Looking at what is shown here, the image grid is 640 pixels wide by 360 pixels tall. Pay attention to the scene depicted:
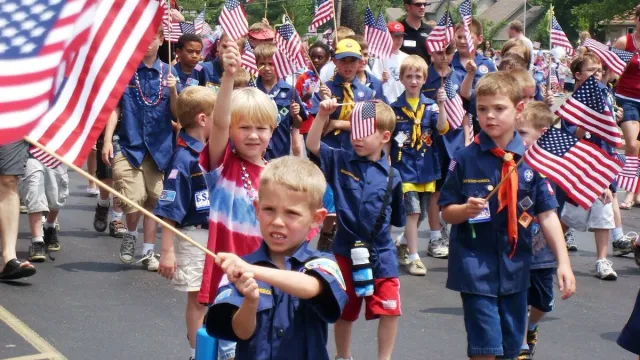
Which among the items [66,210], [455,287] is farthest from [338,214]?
[66,210]

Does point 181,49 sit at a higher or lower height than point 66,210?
higher

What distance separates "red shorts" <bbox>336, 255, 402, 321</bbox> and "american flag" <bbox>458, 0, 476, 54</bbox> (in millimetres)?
5185

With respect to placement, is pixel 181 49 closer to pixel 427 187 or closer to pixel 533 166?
pixel 427 187

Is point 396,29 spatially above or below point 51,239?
above

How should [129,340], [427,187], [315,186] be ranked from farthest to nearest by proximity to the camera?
[427,187] → [129,340] → [315,186]

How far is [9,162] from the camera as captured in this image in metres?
8.33

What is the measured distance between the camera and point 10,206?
8383mm

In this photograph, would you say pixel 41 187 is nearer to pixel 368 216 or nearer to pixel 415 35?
pixel 368 216

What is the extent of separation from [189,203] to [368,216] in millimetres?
1072

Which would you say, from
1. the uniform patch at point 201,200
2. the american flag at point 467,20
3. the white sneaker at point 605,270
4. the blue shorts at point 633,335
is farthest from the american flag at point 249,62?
the blue shorts at point 633,335

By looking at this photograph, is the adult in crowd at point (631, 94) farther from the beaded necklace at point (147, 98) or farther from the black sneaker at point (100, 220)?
the black sneaker at point (100, 220)

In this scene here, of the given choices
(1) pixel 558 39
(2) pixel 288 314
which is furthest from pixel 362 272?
(1) pixel 558 39

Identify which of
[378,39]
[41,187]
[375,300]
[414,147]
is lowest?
[375,300]

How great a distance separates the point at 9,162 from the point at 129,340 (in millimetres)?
2046
